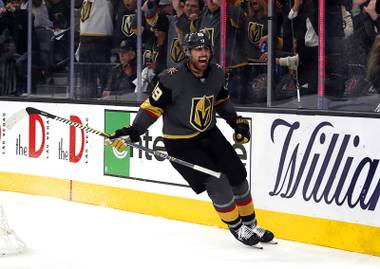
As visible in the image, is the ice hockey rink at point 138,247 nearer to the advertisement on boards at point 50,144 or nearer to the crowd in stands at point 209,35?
the advertisement on boards at point 50,144

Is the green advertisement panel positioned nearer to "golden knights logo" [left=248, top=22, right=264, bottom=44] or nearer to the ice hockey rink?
the ice hockey rink

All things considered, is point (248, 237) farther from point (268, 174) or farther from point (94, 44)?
point (94, 44)

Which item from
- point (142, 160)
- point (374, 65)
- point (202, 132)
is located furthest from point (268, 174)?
point (142, 160)

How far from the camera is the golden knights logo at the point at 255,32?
7052mm

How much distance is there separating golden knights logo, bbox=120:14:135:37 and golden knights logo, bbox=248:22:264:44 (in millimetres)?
1381

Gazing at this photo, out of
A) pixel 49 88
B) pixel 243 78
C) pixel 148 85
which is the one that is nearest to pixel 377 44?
pixel 243 78

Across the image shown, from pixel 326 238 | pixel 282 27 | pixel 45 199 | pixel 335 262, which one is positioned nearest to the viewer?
pixel 335 262

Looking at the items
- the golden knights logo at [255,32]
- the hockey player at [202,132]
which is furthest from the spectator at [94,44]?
the hockey player at [202,132]

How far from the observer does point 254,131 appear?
6.97 meters

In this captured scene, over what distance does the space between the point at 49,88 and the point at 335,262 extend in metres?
3.84

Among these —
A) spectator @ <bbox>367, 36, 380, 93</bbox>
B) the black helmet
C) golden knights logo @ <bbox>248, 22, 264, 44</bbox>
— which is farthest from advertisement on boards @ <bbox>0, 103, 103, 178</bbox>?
spectator @ <bbox>367, 36, 380, 93</bbox>

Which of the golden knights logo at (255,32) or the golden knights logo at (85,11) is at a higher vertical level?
the golden knights logo at (85,11)

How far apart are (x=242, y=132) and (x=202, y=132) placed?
9.7 inches

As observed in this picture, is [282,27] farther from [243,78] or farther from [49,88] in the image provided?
[49,88]
